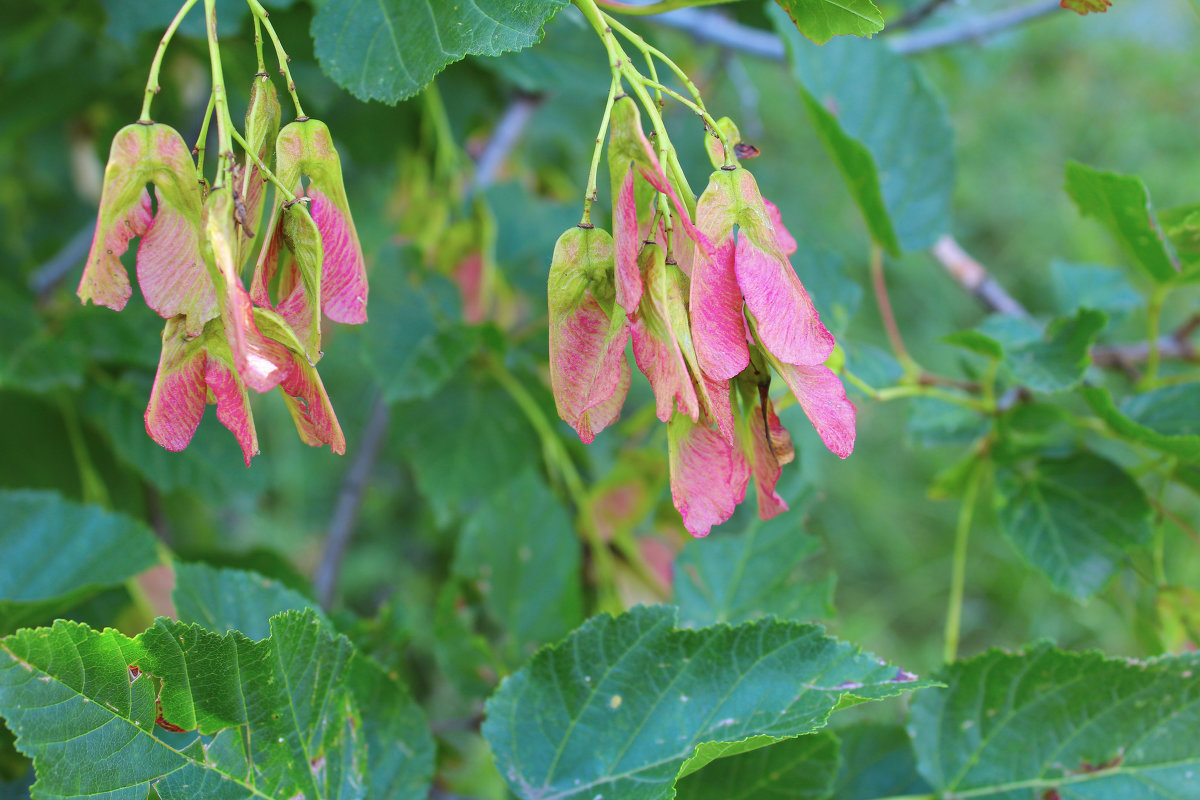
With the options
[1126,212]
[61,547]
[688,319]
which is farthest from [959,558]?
[61,547]

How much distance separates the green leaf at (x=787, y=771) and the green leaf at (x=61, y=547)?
0.45m

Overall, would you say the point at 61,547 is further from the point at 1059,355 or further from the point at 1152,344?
the point at 1152,344

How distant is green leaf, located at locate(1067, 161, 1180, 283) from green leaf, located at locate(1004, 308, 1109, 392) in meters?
0.07

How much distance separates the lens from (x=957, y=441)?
2.66 ft

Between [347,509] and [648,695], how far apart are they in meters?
0.67

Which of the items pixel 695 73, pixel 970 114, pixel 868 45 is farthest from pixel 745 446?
pixel 970 114

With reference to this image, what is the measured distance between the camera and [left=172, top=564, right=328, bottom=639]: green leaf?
1.80 feet

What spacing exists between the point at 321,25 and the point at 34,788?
1.32ft

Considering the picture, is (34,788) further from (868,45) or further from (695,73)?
(695,73)

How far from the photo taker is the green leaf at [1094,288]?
892 millimetres

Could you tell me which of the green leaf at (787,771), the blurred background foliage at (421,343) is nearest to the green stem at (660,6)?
the blurred background foliage at (421,343)

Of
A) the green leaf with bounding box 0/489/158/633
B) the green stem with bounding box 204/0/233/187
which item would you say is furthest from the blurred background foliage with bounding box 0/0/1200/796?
the green stem with bounding box 204/0/233/187

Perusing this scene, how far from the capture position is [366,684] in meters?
0.56

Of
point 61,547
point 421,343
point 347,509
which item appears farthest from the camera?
point 347,509
